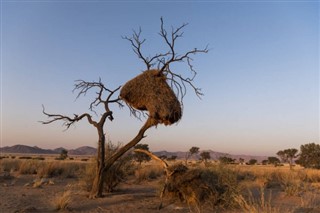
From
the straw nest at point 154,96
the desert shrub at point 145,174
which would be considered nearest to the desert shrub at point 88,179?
the straw nest at point 154,96

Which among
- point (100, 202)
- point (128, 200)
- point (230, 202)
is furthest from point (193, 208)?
point (100, 202)

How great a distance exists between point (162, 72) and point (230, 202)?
17.7 ft

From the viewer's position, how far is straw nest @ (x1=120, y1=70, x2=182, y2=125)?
12.6m

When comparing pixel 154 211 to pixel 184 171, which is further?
pixel 184 171

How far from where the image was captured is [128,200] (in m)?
12.9

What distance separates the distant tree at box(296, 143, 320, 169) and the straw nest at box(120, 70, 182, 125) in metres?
43.0

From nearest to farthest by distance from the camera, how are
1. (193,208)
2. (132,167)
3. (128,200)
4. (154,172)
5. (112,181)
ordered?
(193,208), (128,200), (112,181), (132,167), (154,172)

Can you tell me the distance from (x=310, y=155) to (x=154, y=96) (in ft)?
148

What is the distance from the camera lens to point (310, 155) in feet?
167

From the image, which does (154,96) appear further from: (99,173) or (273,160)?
(273,160)

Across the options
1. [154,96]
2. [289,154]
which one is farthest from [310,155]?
[154,96]

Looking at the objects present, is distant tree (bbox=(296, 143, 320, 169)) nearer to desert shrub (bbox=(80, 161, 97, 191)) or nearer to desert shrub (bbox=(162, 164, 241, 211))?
desert shrub (bbox=(162, 164, 241, 211))

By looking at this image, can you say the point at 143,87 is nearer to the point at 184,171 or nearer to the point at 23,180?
the point at 184,171

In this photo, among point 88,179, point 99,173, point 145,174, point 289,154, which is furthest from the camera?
point 289,154
